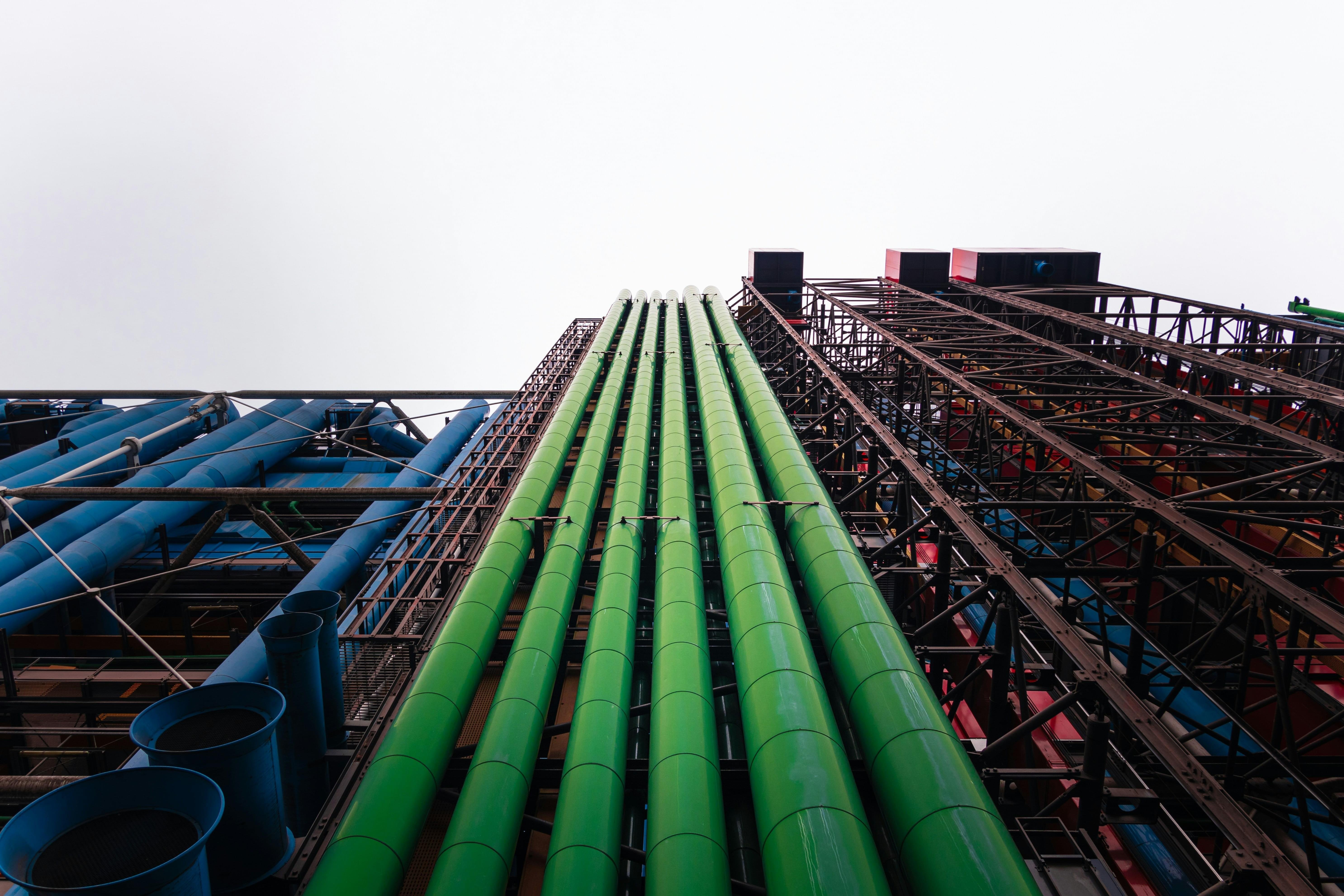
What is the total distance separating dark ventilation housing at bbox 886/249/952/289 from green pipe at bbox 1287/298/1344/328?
13911 millimetres

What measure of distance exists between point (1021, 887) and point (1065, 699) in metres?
2.80

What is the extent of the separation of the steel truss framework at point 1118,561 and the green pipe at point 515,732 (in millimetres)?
5283

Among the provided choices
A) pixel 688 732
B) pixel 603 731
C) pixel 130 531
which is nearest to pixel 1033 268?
pixel 688 732

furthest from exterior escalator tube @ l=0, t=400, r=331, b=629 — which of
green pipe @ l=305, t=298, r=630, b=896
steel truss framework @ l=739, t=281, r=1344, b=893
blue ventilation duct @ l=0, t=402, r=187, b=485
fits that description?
steel truss framework @ l=739, t=281, r=1344, b=893

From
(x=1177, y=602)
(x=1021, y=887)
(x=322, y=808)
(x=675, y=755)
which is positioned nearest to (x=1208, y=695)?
(x=1021, y=887)

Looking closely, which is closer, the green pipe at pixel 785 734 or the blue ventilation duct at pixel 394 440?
the green pipe at pixel 785 734

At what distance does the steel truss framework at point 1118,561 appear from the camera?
7738 mm

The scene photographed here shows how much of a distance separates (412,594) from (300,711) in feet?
13.7

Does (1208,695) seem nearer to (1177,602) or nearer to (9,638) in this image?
(1177,602)

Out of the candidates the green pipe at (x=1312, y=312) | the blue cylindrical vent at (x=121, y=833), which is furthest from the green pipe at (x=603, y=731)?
the green pipe at (x=1312, y=312)

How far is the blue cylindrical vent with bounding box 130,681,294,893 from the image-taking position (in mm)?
5609

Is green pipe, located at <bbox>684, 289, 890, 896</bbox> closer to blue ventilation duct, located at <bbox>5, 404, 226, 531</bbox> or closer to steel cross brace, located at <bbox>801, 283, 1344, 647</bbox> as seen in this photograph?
steel cross brace, located at <bbox>801, 283, 1344, 647</bbox>

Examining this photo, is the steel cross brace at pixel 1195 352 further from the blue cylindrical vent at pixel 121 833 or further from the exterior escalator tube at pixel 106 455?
the exterior escalator tube at pixel 106 455

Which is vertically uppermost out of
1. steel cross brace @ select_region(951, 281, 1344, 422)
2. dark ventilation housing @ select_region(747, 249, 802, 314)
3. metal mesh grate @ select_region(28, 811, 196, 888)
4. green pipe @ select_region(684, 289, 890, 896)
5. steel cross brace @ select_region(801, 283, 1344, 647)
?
dark ventilation housing @ select_region(747, 249, 802, 314)
